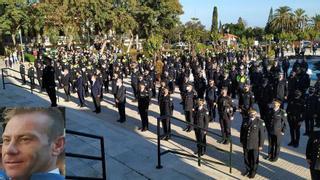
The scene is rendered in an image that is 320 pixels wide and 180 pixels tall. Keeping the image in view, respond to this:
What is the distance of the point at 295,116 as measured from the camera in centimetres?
1040

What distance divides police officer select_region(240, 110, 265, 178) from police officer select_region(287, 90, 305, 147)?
2222 mm

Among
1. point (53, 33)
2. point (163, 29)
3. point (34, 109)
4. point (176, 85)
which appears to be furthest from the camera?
point (163, 29)

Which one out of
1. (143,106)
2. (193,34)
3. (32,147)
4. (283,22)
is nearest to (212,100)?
(143,106)

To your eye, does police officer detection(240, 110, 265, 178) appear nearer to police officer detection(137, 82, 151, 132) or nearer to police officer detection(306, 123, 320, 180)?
police officer detection(306, 123, 320, 180)

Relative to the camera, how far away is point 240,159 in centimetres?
947

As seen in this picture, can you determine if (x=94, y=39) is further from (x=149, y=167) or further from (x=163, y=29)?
(x=149, y=167)

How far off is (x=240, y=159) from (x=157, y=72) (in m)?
11.8

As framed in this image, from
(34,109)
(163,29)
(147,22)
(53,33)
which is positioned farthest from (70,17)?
(34,109)

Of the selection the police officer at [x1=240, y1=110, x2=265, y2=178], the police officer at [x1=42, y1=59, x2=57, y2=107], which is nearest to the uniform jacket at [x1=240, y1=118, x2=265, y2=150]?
the police officer at [x1=240, y1=110, x2=265, y2=178]

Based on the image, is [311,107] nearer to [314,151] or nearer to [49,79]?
[314,151]

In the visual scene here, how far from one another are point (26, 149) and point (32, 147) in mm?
28

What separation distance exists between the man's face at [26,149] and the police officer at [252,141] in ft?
23.3

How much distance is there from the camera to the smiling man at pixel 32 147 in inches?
70.1

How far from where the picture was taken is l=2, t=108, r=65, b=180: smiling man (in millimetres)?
Answer: 1781
